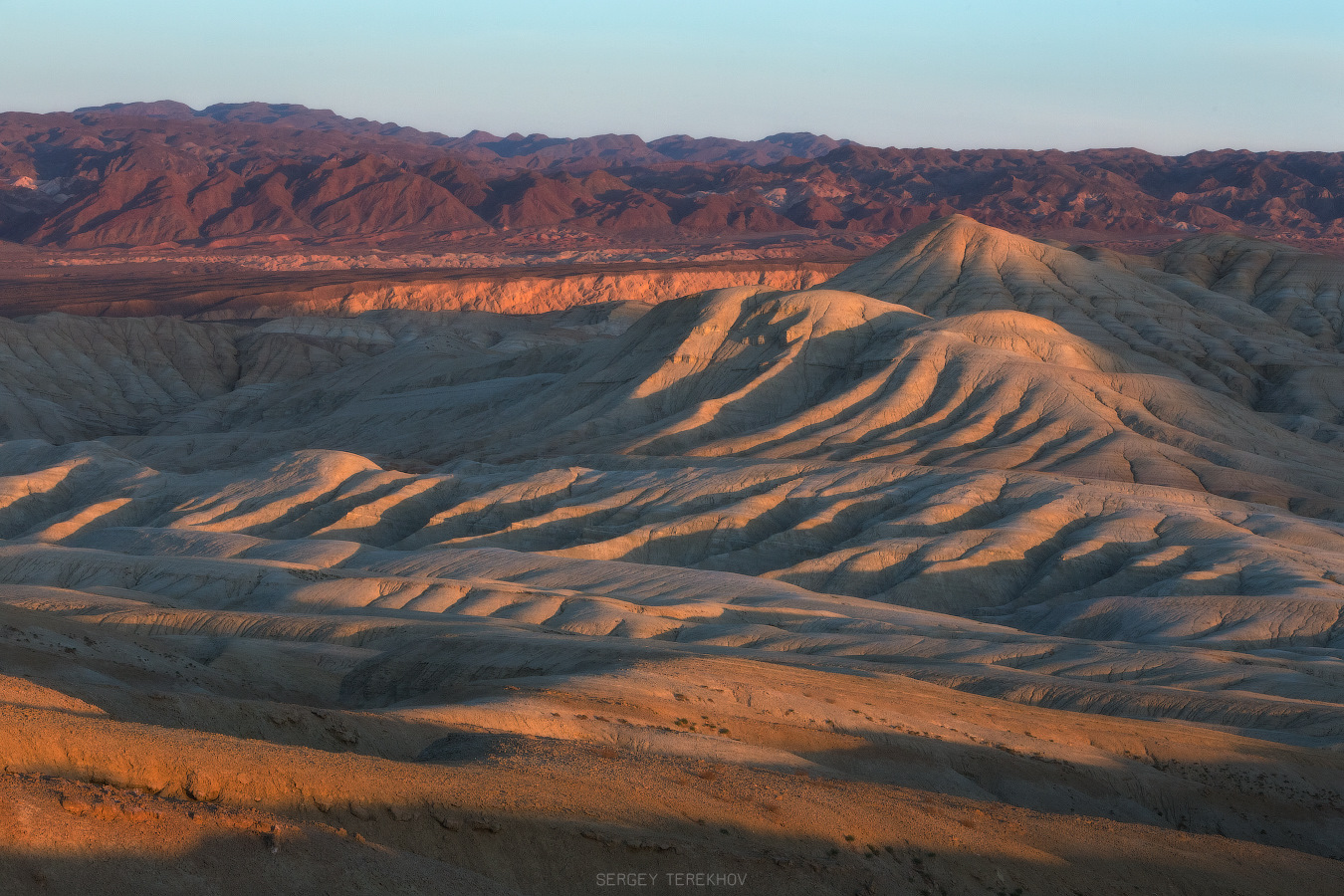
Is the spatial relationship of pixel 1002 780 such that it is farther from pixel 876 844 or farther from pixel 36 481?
pixel 36 481

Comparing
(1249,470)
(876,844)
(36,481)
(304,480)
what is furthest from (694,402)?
(876,844)

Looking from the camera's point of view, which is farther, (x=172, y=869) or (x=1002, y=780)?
(x=1002, y=780)

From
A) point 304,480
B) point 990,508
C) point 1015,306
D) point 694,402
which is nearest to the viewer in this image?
point 990,508

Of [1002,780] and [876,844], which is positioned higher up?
[876,844]

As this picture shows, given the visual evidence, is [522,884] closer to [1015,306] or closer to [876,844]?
[876,844]

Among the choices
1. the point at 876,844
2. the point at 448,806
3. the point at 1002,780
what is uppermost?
the point at 448,806

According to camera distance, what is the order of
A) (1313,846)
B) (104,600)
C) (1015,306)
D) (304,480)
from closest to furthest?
1. (1313,846)
2. (104,600)
3. (304,480)
4. (1015,306)
